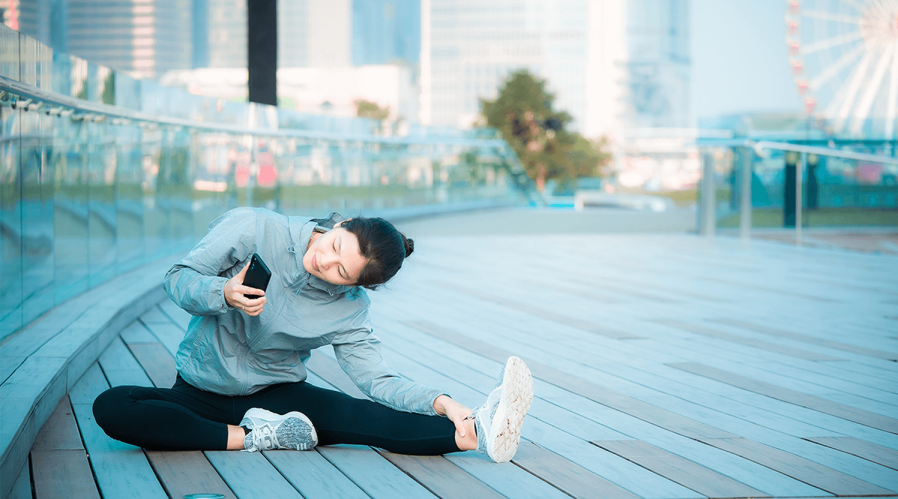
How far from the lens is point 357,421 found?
7.66 ft

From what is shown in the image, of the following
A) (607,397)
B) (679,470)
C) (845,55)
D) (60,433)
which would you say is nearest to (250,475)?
(60,433)

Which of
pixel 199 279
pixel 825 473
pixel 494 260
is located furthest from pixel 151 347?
pixel 494 260

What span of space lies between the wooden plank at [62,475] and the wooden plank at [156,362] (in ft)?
2.49

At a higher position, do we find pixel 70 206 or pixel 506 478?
pixel 70 206

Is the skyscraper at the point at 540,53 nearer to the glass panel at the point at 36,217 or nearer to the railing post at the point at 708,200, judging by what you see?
the railing post at the point at 708,200

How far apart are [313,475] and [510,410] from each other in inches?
19.4

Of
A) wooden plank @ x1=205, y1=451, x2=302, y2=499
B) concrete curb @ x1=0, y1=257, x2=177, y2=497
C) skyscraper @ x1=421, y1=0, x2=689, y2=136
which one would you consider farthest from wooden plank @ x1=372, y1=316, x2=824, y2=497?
skyscraper @ x1=421, y1=0, x2=689, y2=136

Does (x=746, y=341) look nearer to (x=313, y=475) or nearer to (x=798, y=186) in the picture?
(x=313, y=475)

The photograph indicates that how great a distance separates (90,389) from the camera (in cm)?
290

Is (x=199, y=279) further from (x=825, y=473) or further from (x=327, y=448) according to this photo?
(x=825, y=473)

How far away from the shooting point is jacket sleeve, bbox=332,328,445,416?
2303 mm

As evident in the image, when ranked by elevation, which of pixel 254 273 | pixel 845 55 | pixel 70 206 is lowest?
pixel 254 273

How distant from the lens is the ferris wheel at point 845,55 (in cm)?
2281

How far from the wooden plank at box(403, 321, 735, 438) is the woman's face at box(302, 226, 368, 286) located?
1078 mm
